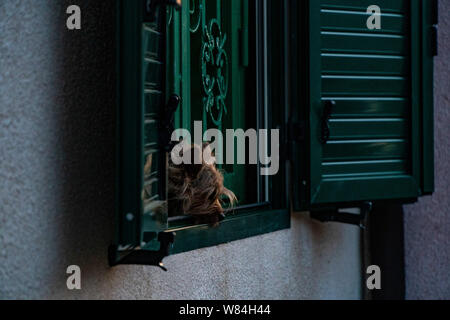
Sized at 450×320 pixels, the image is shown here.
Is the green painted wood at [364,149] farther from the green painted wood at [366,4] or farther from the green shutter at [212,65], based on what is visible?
the green painted wood at [366,4]

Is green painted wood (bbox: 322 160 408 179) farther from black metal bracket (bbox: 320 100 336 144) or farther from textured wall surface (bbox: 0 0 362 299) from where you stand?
textured wall surface (bbox: 0 0 362 299)

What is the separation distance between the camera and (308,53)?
408cm

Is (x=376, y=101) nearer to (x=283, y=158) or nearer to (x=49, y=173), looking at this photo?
(x=283, y=158)

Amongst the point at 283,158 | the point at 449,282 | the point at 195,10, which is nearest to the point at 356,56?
the point at 283,158

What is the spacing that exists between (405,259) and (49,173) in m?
3.18

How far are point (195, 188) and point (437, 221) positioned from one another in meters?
2.46

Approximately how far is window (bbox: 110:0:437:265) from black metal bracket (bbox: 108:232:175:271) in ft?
3.08

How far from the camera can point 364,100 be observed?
429 centimetres

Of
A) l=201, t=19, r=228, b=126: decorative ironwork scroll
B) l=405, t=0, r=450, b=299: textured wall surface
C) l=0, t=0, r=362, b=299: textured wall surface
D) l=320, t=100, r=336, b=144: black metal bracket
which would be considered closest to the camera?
l=0, t=0, r=362, b=299: textured wall surface

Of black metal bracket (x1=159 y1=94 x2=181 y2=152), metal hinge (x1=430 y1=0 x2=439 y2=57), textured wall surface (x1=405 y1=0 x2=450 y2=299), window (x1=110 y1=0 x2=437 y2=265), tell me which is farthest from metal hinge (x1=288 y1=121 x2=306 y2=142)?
black metal bracket (x1=159 y1=94 x2=181 y2=152)

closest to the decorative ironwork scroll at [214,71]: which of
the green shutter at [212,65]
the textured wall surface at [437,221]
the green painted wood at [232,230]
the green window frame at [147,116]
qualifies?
the green shutter at [212,65]

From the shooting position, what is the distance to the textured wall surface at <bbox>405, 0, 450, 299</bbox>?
16.8 ft

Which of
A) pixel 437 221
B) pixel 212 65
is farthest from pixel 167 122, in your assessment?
pixel 437 221

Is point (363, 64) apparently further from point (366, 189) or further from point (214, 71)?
point (214, 71)
